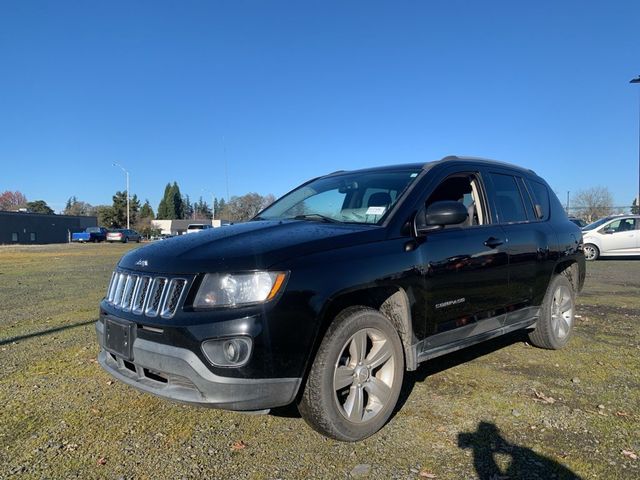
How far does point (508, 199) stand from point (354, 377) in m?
2.64

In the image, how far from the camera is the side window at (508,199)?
181 inches

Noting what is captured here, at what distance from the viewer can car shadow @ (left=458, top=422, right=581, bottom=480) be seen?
8.96 ft

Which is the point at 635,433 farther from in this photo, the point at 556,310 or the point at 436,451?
the point at 556,310

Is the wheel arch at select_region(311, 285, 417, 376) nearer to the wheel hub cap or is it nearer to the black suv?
the black suv

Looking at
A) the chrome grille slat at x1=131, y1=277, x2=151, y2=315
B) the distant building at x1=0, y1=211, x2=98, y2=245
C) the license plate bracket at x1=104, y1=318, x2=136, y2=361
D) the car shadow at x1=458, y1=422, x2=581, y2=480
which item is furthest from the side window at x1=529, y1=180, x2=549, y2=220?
the distant building at x1=0, y1=211, x2=98, y2=245

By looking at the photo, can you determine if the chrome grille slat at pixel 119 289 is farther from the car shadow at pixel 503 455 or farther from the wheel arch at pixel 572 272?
the wheel arch at pixel 572 272

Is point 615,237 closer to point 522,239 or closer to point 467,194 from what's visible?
point 522,239

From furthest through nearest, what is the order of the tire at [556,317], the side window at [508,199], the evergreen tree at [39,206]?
1. the evergreen tree at [39,206]
2. the tire at [556,317]
3. the side window at [508,199]

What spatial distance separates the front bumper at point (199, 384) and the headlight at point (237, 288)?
12.4 inches

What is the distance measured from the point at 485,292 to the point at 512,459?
1.45 meters

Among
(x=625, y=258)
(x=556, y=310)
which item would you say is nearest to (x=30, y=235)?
(x=625, y=258)

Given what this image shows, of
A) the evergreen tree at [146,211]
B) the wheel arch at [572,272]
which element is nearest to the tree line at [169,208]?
the evergreen tree at [146,211]

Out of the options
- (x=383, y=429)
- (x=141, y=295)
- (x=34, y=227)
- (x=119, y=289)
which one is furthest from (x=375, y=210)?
(x=34, y=227)

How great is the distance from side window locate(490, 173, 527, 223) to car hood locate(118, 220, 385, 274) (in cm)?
176
